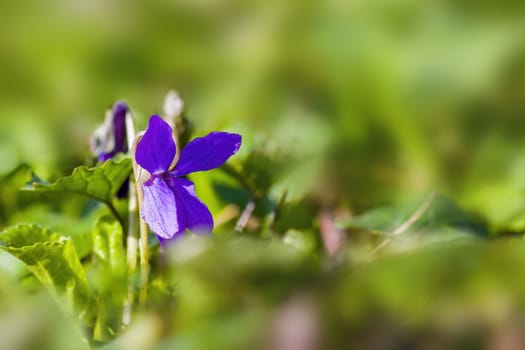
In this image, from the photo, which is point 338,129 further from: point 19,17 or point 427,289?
point 19,17

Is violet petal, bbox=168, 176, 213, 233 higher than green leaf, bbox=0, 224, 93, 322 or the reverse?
higher

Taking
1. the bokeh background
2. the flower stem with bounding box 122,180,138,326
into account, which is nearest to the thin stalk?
the flower stem with bounding box 122,180,138,326

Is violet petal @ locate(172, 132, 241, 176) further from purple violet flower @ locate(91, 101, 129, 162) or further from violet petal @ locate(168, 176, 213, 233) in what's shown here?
purple violet flower @ locate(91, 101, 129, 162)

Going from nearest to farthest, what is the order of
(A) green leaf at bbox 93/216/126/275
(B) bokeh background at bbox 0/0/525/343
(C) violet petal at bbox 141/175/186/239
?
(C) violet petal at bbox 141/175/186/239 < (A) green leaf at bbox 93/216/126/275 < (B) bokeh background at bbox 0/0/525/343

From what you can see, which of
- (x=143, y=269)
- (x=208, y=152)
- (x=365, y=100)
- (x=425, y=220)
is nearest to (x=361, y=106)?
(x=365, y=100)

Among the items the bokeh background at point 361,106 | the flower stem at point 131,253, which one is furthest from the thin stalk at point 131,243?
the bokeh background at point 361,106

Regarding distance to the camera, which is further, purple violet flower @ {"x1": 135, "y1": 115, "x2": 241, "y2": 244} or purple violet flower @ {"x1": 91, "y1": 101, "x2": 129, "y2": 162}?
purple violet flower @ {"x1": 91, "y1": 101, "x2": 129, "y2": 162}

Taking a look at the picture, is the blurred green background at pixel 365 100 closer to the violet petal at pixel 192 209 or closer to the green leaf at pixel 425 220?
the green leaf at pixel 425 220
